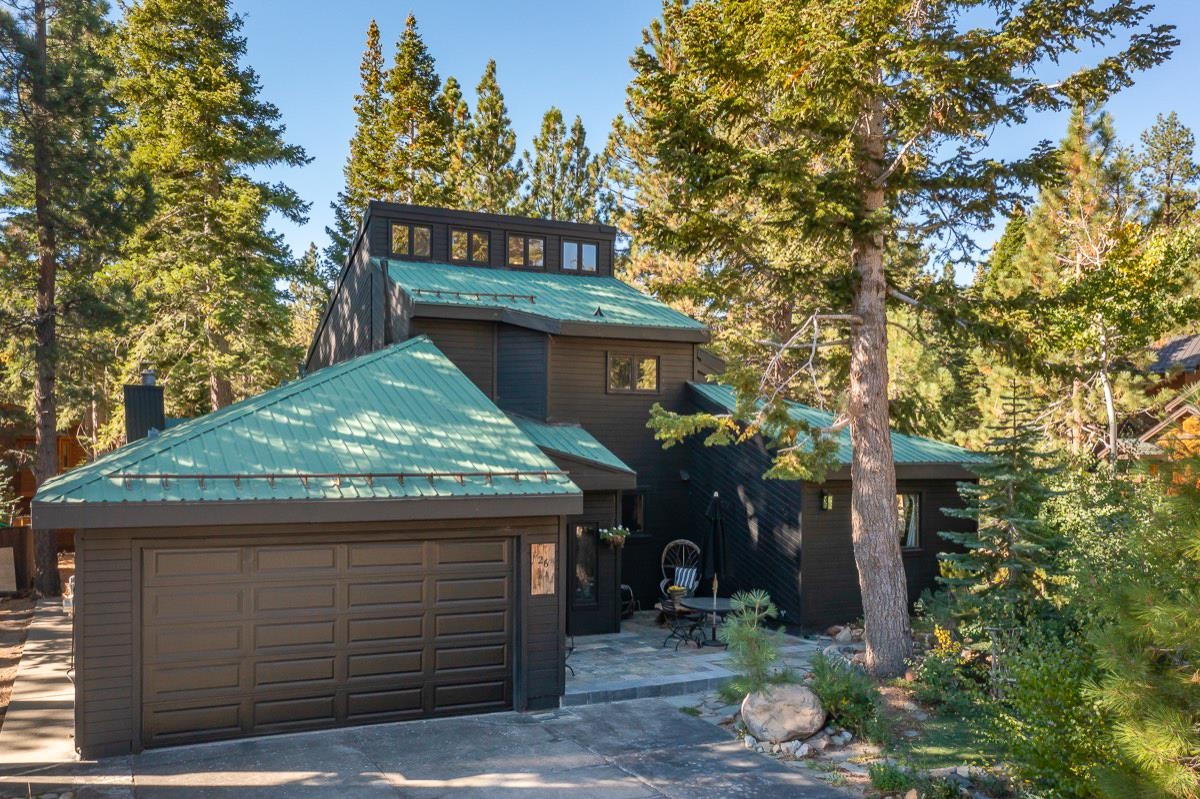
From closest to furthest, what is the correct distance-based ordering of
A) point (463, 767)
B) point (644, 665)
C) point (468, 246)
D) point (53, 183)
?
point (463, 767)
point (644, 665)
point (53, 183)
point (468, 246)

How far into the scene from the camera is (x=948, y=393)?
25.3 metres

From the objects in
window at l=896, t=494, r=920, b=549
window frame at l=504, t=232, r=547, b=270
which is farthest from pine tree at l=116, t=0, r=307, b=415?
window at l=896, t=494, r=920, b=549

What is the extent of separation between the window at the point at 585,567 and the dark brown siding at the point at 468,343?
3317 mm

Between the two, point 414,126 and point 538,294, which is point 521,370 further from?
point 414,126

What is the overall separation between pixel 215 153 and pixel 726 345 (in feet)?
51.5

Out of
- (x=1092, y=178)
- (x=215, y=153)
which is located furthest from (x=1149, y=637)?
(x=215, y=153)

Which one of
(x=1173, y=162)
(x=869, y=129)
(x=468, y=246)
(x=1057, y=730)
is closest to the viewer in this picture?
(x=1057, y=730)

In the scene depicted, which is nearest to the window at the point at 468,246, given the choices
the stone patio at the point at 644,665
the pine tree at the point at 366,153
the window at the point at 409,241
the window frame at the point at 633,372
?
the window at the point at 409,241

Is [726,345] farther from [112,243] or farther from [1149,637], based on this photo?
[1149,637]

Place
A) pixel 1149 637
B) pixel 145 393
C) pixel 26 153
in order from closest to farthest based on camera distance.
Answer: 1. pixel 1149 637
2. pixel 145 393
3. pixel 26 153

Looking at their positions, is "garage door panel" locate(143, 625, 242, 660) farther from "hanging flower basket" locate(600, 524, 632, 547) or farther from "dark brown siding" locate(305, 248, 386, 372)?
"dark brown siding" locate(305, 248, 386, 372)

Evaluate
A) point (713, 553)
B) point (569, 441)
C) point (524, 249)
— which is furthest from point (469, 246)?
point (713, 553)

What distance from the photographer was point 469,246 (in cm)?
1872

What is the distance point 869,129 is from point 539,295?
25.6ft
